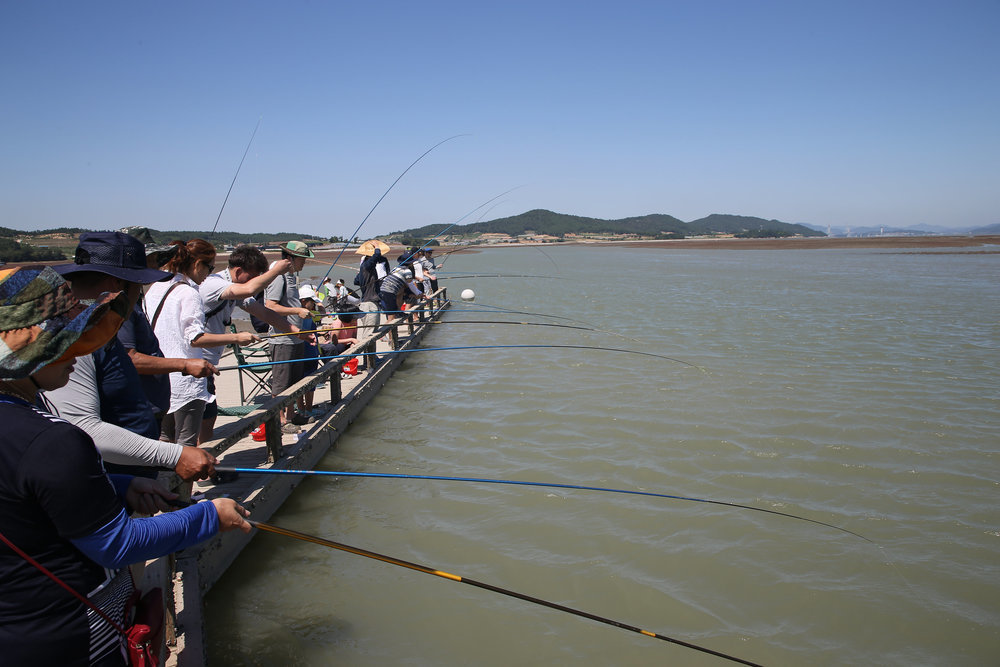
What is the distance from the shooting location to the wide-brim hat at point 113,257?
252 cm

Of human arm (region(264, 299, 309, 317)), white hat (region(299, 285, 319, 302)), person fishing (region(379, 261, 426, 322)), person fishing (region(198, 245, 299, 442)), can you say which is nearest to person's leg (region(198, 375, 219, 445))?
person fishing (region(198, 245, 299, 442))

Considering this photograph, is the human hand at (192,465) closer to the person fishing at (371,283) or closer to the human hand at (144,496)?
the human hand at (144,496)

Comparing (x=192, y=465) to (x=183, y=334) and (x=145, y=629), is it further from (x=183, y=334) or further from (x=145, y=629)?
(x=183, y=334)

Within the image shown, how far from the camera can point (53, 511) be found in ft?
4.67


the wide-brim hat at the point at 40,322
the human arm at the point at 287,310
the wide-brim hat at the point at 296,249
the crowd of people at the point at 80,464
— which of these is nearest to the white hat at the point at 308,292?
the human arm at the point at 287,310

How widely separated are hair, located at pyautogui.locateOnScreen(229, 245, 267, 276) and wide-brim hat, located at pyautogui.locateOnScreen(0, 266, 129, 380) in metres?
2.80

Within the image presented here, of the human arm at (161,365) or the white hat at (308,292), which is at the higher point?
the human arm at (161,365)

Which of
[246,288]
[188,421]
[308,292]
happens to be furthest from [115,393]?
[308,292]

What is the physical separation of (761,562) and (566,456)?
2152mm

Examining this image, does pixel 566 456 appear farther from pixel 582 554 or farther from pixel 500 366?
pixel 500 366

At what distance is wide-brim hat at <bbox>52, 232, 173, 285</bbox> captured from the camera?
2.52m

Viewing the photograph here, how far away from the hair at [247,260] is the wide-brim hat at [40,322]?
9.19 ft

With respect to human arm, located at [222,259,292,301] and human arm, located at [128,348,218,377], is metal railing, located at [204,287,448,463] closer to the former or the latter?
human arm, located at [222,259,292,301]

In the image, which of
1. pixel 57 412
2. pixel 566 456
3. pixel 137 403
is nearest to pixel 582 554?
pixel 566 456
